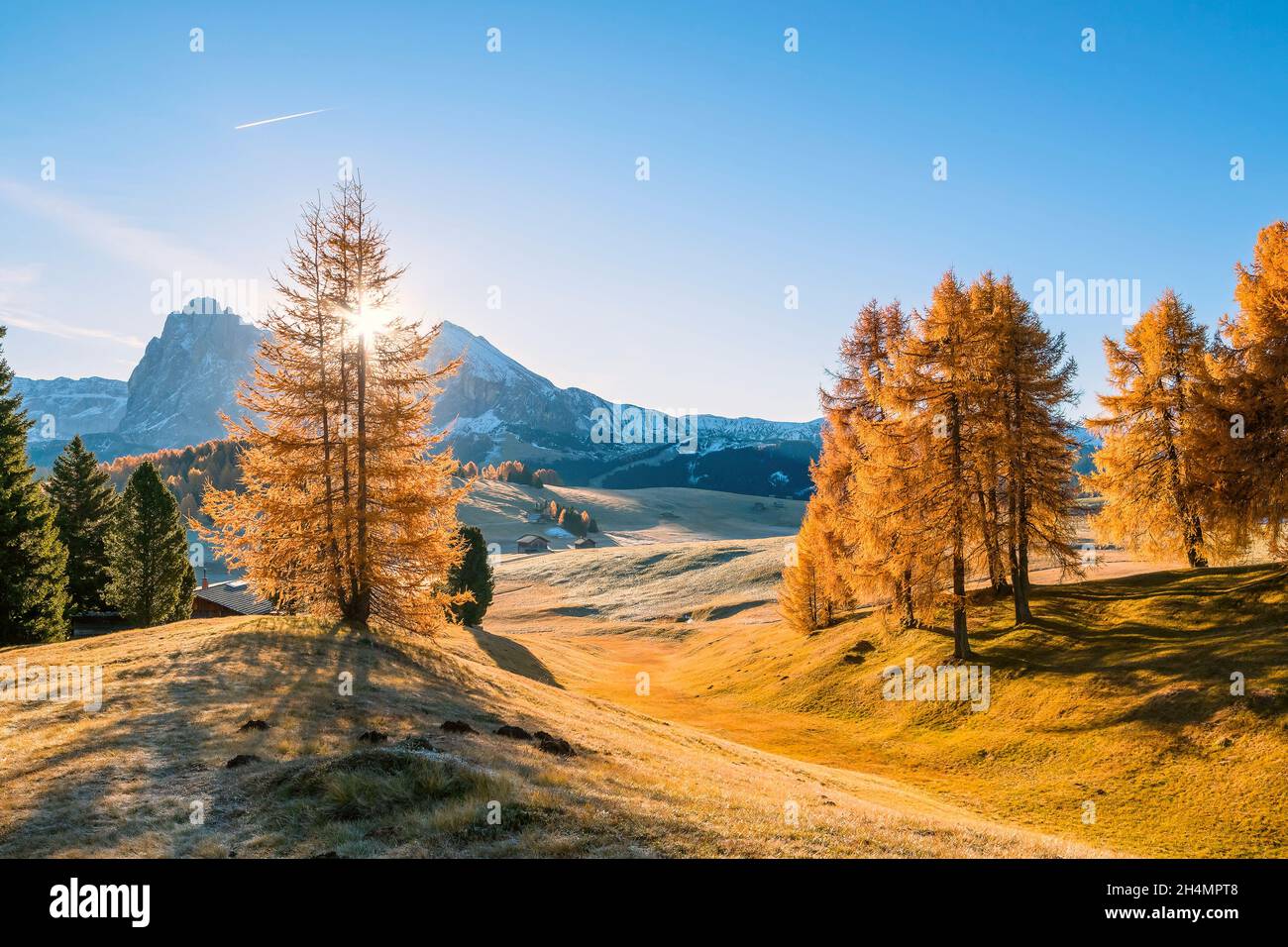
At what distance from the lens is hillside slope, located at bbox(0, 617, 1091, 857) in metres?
8.15

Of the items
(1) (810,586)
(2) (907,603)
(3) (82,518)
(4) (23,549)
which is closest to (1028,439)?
(2) (907,603)

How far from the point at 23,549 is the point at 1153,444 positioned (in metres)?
63.4

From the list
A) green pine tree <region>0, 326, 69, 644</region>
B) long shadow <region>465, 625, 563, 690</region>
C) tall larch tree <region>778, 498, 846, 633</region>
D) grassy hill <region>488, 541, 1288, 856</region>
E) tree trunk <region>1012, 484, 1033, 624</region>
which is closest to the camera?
grassy hill <region>488, 541, 1288, 856</region>

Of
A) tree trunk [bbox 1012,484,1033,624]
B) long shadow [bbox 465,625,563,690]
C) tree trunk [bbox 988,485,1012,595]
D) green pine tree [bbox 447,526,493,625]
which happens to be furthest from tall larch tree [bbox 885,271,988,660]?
green pine tree [bbox 447,526,493,625]

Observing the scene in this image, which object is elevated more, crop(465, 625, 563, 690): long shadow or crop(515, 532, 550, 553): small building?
crop(465, 625, 563, 690): long shadow

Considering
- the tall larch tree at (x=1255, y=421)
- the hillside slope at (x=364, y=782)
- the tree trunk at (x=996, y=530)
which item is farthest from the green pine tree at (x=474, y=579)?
the tall larch tree at (x=1255, y=421)

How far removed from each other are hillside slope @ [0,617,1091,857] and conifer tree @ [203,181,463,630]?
3.77m

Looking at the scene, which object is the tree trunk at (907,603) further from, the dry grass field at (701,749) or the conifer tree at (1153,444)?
the conifer tree at (1153,444)

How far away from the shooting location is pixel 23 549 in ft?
108

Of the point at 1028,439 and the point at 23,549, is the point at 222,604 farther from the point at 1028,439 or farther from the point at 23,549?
the point at 1028,439

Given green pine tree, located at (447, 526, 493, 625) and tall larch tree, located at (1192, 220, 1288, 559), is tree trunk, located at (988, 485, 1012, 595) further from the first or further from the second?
green pine tree, located at (447, 526, 493, 625)

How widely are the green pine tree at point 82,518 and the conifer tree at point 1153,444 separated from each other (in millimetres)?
67865

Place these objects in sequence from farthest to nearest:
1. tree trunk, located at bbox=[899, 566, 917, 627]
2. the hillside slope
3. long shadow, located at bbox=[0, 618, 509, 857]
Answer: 1. tree trunk, located at bbox=[899, 566, 917, 627]
2. long shadow, located at bbox=[0, 618, 509, 857]
3. the hillside slope

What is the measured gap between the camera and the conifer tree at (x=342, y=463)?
2361 centimetres
